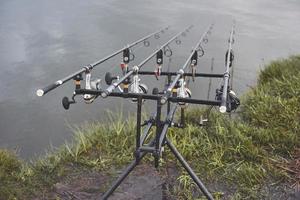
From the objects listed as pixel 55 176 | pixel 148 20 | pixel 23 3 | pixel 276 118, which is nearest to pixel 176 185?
pixel 55 176

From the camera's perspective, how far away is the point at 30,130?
23.1ft

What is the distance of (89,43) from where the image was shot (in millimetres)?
10633

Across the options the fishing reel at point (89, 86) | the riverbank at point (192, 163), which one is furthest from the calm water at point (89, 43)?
the fishing reel at point (89, 86)

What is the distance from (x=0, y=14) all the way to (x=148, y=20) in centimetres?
417

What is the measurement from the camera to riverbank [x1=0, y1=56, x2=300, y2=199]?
14.6ft

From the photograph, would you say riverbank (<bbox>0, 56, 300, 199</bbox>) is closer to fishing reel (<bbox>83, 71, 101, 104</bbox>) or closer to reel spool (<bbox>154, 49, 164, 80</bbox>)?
reel spool (<bbox>154, 49, 164, 80</bbox>)

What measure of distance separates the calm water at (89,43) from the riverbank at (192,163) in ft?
5.06

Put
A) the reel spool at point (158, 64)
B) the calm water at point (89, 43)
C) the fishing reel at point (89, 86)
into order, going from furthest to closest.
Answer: the calm water at point (89, 43) < the reel spool at point (158, 64) < the fishing reel at point (89, 86)

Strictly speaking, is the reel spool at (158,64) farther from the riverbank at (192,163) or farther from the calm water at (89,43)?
the calm water at (89,43)

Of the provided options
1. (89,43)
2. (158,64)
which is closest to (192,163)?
(158,64)

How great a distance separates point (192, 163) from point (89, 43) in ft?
20.8

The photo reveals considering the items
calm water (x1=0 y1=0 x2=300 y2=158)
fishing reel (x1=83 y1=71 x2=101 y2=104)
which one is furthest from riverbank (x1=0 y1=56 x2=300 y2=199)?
calm water (x1=0 y1=0 x2=300 y2=158)

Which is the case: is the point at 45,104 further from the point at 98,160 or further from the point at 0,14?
the point at 0,14

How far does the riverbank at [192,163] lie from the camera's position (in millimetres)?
4453
